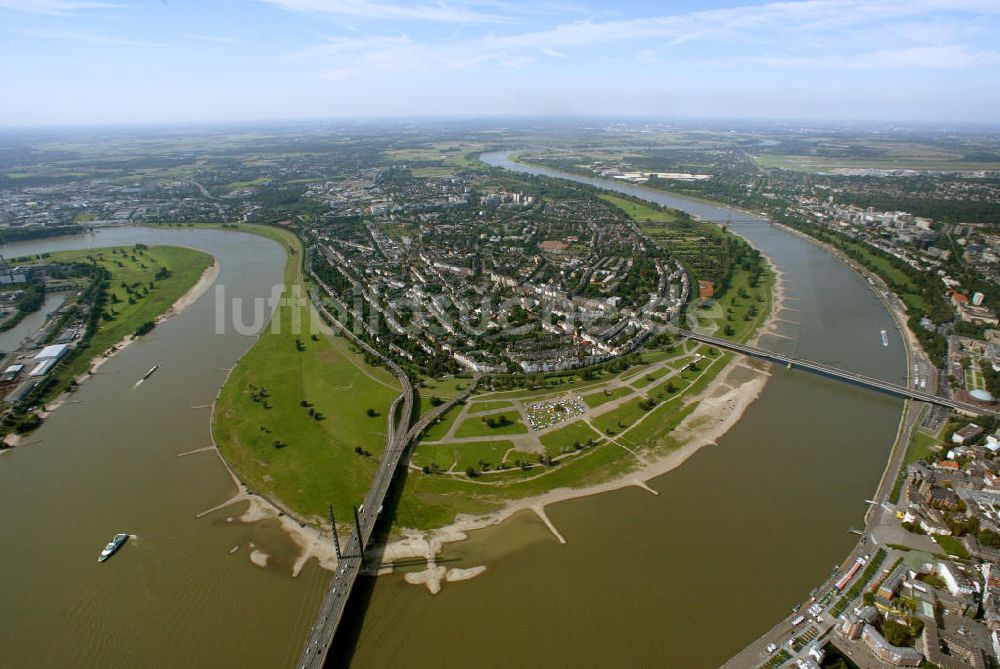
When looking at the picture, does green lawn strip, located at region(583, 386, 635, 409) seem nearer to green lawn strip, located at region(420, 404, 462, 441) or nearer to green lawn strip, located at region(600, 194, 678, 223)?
green lawn strip, located at region(420, 404, 462, 441)

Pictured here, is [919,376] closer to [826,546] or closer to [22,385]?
[826,546]

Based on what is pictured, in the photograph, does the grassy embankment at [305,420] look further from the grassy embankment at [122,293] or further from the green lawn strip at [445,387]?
the grassy embankment at [122,293]

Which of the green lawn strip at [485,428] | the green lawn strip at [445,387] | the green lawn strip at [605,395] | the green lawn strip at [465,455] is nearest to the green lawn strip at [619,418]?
the green lawn strip at [605,395]

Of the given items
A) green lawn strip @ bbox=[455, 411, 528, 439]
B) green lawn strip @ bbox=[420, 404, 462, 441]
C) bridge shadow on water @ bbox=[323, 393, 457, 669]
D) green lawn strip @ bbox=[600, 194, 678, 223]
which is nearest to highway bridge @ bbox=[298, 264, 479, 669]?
green lawn strip @ bbox=[420, 404, 462, 441]

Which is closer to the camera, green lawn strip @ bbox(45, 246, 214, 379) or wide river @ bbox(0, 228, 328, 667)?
wide river @ bbox(0, 228, 328, 667)

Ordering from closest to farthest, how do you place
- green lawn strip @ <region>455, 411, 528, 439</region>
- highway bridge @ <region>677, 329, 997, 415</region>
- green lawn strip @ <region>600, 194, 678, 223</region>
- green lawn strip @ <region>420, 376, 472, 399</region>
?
green lawn strip @ <region>455, 411, 528, 439</region>, highway bridge @ <region>677, 329, 997, 415</region>, green lawn strip @ <region>420, 376, 472, 399</region>, green lawn strip @ <region>600, 194, 678, 223</region>

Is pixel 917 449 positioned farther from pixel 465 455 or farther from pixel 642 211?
pixel 642 211

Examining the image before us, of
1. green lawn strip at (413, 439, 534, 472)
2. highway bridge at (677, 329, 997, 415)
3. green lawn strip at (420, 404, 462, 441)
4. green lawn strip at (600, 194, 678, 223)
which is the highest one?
green lawn strip at (600, 194, 678, 223)

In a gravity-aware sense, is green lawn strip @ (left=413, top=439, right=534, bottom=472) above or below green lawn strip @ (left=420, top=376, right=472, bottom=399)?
below
